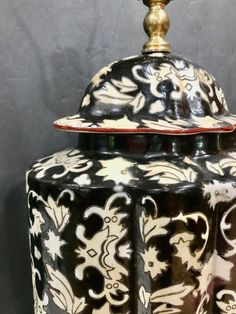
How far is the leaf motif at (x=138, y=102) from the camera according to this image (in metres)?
0.58

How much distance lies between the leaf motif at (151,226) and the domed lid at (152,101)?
0.36 feet

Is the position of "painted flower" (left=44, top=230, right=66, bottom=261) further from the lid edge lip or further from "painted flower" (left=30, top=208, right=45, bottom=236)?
the lid edge lip

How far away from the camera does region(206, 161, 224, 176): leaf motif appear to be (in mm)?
560

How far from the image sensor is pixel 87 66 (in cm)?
83

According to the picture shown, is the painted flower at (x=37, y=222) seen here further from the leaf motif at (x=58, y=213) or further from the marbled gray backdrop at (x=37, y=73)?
the marbled gray backdrop at (x=37, y=73)

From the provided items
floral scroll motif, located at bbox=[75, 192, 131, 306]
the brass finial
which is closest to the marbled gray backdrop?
the brass finial

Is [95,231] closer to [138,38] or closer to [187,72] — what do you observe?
[187,72]

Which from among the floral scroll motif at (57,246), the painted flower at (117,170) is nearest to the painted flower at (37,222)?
the floral scroll motif at (57,246)

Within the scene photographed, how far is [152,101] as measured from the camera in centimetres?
58

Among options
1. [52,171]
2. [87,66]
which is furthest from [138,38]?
[52,171]

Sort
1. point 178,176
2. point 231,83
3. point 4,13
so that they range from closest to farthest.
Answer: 1. point 178,176
2. point 4,13
3. point 231,83

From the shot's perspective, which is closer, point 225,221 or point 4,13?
point 225,221

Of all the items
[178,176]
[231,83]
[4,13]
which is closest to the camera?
[178,176]

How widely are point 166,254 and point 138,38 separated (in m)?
0.47
